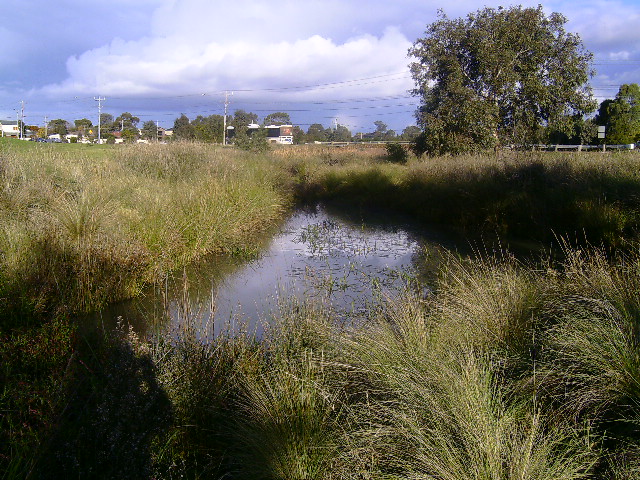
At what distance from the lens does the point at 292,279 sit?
29.2 ft

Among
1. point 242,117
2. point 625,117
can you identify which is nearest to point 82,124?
point 242,117

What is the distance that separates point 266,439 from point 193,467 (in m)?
0.70

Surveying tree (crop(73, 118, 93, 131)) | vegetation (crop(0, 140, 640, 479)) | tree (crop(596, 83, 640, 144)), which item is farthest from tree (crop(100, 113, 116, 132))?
vegetation (crop(0, 140, 640, 479))

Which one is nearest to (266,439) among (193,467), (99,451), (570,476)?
(193,467)

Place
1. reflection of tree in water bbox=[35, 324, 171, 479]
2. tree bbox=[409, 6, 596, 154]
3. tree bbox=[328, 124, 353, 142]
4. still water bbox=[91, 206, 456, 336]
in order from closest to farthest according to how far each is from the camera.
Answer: reflection of tree in water bbox=[35, 324, 171, 479]
still water bbox=[91, 206, 456, 336]
tree bbox=[409, 6, 596, 154]
tree bbox=[328, 124, 353, 142]

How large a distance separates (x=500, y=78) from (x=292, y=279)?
16.0 m

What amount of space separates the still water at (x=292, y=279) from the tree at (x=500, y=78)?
285 inches

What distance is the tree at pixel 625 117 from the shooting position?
31922 mm

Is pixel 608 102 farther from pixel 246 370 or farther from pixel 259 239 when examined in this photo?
pixel 246 370

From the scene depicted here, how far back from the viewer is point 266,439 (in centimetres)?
320

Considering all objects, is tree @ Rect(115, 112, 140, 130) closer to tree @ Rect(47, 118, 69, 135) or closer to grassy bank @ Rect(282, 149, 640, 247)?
tree @ Rect(47, 118, 69, 135)

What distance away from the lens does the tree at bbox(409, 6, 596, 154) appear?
20.8 m

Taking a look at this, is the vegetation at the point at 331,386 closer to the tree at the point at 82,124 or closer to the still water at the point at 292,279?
the still water at the point at 292,279

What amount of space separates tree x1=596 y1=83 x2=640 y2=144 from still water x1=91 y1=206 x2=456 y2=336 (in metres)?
23.1
